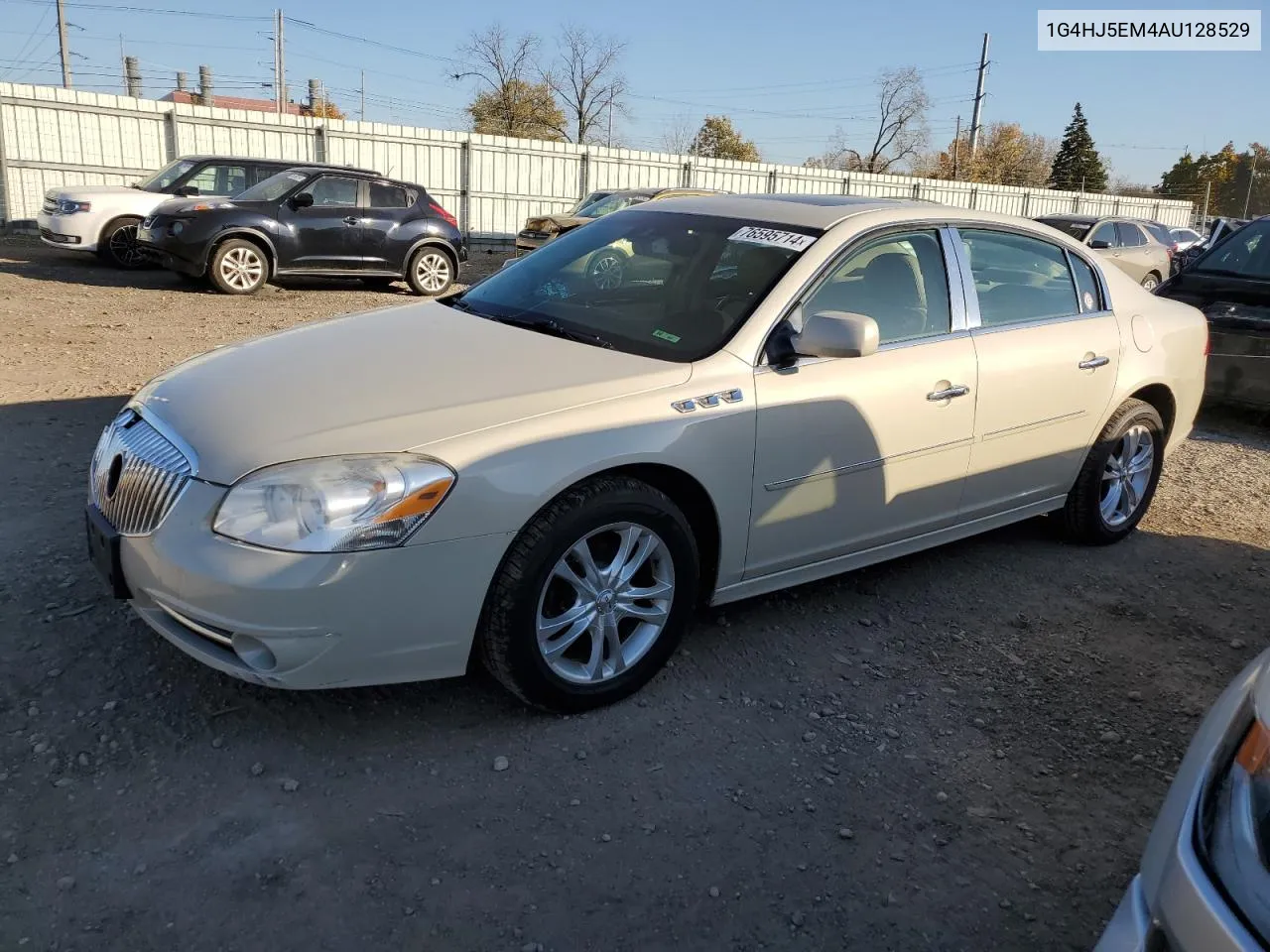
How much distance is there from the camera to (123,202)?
13539 mm

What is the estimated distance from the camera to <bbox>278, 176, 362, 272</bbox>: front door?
41.2 feet

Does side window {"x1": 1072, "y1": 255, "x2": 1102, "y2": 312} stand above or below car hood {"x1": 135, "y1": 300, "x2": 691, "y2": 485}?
above

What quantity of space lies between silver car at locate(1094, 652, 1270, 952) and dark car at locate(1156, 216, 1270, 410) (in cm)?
659

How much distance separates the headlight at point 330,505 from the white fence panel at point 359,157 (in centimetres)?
1286

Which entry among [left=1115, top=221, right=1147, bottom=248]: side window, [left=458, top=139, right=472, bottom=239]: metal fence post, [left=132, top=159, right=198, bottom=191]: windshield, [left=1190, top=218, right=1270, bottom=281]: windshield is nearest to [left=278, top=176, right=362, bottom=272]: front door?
[left=132, top=159, right=198, bottom=191]: windshield

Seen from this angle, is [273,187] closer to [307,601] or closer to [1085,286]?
[1085,286]

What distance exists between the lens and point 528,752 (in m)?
2.96

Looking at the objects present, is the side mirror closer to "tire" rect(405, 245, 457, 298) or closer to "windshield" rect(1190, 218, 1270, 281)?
"windshield" rect(1190, 218, 1270, 281)

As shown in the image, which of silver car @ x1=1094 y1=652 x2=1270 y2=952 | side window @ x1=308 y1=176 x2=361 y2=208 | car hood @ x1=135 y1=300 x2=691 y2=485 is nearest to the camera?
silver car @ x1=1094 y1=652 x2=1270 y2=952

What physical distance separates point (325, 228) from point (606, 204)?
5.30 m

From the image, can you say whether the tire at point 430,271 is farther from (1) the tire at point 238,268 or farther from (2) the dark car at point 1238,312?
(2) the dark car at point 1238,312

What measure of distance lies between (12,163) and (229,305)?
33.5 ft

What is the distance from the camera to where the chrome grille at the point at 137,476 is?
2828 millimetres

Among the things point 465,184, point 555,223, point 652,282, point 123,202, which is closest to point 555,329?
point 652,282
